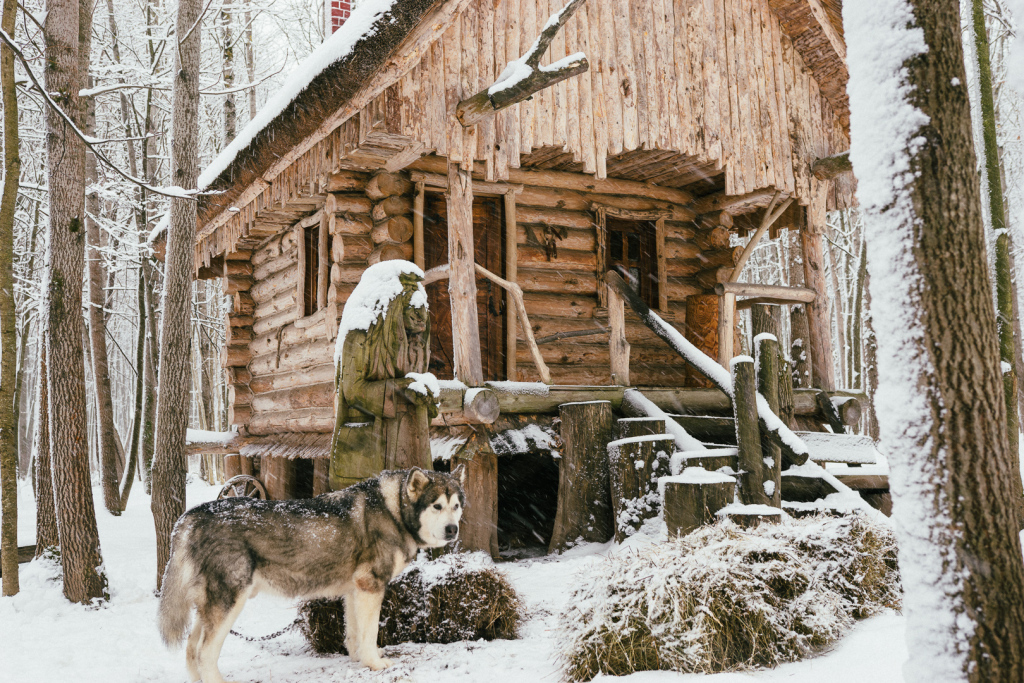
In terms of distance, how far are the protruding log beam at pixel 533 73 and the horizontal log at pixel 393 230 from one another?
1.83 meters

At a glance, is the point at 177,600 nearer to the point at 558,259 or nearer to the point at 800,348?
the point at 558,259

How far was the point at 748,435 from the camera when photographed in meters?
6.04

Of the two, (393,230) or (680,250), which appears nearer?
(393,230)

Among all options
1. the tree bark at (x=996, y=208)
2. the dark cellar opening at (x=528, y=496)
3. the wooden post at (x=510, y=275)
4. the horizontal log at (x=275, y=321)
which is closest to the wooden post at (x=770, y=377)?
the tree bark at (x=996, y=208)

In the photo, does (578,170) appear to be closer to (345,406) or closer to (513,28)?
(513,28)

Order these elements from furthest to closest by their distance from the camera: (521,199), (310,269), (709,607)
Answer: (310,269) < (521,199) < (709,607)

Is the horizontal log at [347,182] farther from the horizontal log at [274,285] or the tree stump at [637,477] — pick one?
the tree stump at [637,477]

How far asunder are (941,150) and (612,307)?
5785 mm

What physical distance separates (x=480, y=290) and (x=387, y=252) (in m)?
1.82

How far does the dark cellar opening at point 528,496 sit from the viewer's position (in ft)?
30.6

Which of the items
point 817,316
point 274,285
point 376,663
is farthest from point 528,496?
point 376,663

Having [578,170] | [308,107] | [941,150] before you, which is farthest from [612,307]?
[941,150]

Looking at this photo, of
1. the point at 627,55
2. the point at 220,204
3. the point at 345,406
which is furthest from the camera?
the point at 220,204

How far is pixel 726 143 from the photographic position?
962 cm
